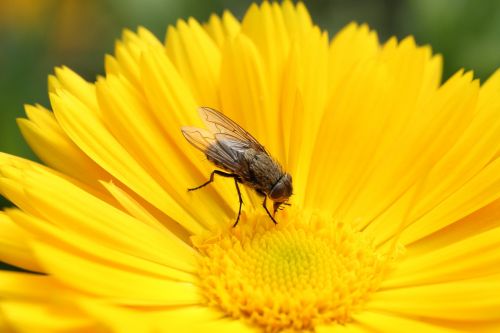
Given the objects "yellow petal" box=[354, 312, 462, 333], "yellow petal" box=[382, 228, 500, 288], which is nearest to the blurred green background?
"yellow petal" box=[382, 228, 500, 288]

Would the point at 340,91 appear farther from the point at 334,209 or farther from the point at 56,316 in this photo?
the point at 56,316

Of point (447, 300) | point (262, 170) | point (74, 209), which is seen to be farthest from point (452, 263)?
point (74, 209)

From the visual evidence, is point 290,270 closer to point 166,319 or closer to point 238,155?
point 238,155

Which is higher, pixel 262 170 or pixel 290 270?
pixel 262 170

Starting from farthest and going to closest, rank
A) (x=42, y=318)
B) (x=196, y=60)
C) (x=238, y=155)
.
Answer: (x=196, y=60)
(x=238, y=155)
(x=42, y=318)

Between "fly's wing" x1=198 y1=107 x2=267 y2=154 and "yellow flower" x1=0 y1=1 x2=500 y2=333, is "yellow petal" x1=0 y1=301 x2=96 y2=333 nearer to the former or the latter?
"yellow flower" x1=0 y1=1 x2=500 y2=333

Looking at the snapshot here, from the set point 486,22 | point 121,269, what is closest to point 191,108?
point 121,269
